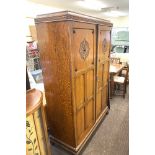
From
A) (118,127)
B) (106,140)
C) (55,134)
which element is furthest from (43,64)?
(118,127)

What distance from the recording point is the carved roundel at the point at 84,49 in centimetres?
167

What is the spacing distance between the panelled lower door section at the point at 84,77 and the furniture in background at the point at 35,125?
503mm

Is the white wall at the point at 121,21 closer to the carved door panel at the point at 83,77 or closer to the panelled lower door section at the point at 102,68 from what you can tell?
the panelled lower door section at the point at 102,68

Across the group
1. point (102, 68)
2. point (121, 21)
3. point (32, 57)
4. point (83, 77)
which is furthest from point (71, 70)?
point (121, 21)

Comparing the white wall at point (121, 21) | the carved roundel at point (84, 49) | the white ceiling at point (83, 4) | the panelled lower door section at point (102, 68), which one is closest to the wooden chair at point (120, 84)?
the panelled lower door section at point (102, 68)

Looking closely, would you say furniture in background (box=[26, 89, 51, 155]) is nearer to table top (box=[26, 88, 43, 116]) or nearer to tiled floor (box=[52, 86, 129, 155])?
table top (box=[26, 88, 43, 116])

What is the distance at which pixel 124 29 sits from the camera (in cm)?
922

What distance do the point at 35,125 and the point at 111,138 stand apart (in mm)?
1471

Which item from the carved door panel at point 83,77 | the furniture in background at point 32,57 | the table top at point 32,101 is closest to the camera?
the table top at point 32,101

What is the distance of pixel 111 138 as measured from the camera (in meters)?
2.25
